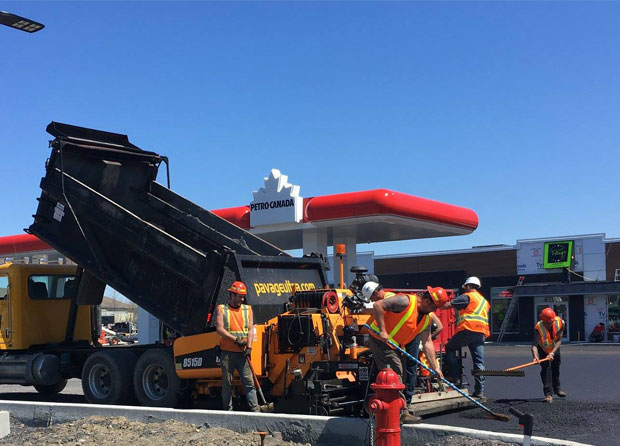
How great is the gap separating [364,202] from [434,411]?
12700mm

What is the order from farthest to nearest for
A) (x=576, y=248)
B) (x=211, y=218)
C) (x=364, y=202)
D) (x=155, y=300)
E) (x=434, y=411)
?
1. (x=576, y=248)
2. (x=364, y=202)
3. (x=211, y=218)
4. (x=155, y=300)
5. (x=434, y=411)

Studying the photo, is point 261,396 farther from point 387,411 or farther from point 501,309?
point 501,309

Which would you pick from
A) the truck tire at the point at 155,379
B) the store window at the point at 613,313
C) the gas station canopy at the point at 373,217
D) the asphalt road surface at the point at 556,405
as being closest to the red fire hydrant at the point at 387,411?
the asphalt road surface at the point at 556,405

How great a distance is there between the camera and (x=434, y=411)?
903cm

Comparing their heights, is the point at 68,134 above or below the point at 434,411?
above

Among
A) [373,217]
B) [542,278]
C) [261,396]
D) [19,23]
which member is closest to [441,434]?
[261,396]

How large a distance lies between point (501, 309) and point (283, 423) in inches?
1291

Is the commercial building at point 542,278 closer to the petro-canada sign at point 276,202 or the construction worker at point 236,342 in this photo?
the petro-canada sign at point 276,202

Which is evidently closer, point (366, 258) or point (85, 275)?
point (85, 275)

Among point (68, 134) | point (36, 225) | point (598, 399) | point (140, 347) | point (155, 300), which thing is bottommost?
point (598, 399)

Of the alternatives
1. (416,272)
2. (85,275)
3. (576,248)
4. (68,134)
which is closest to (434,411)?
(85,275)

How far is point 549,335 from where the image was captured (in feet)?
36.0

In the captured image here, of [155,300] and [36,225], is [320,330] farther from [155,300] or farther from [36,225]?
[36,225]

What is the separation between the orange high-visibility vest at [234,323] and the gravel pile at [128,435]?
1161 millimetres
